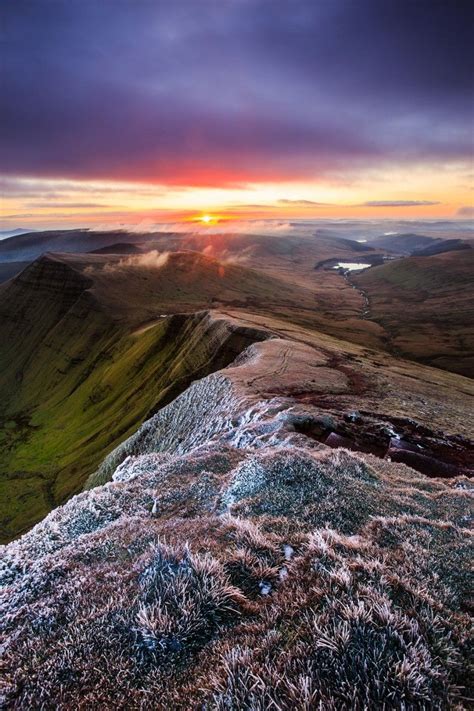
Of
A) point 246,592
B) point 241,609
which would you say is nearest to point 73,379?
point 246,592

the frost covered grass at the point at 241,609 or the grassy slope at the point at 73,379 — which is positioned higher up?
the frost covered grass at the point at 241,609

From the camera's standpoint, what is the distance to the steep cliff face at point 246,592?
5613 mm

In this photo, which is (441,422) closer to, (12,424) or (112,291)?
(12,424)

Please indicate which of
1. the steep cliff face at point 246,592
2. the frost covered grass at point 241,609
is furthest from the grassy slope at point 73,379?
the frost covered grass at point 241,609

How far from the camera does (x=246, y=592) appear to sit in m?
7.75

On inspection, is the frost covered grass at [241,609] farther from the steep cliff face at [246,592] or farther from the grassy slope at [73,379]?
the grassy slope at [73,379]

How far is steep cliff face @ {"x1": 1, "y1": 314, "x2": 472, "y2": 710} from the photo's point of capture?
18.4ft

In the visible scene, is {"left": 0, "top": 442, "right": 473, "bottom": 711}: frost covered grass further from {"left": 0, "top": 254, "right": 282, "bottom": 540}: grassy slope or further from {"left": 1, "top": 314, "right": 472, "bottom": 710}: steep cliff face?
{"left": 0, "top": 254, "right": 282, "bottom": 540}: grassy slope

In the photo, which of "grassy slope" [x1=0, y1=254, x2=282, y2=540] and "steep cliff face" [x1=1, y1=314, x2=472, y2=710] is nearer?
"steep cliff face" [x1=1, y1=314, x2=472, y2=710]

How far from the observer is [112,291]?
7392 inches

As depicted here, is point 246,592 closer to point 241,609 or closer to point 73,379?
point 241,609

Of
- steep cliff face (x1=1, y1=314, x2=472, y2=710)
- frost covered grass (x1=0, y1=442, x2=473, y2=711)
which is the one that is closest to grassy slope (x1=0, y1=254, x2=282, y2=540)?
steep cliff face (x1=1, y1=314, x2=472, y2=710)

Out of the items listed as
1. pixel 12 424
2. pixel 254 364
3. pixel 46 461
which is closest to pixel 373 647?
pixel 254 364

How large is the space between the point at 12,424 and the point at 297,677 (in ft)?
518
